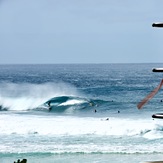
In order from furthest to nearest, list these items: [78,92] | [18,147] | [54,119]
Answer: [78,92] → [54,119] → [18,147]

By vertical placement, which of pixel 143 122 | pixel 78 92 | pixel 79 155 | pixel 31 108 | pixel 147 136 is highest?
pixel 78 92

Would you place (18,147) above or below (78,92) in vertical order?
below

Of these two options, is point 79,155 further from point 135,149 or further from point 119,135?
point 119,135

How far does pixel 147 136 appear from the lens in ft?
113

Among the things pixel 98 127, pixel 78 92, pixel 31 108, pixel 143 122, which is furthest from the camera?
pixel 78 92

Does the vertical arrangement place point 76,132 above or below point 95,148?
above

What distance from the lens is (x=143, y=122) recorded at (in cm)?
4125

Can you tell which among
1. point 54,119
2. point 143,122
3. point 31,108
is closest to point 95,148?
point 143,122

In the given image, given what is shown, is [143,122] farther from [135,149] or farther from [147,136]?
[135,149]

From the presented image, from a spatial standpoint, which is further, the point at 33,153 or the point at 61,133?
the point at 61,133

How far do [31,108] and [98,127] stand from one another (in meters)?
21.2

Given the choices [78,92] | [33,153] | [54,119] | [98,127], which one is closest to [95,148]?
[33,153]

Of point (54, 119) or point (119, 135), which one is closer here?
point (119, 135)

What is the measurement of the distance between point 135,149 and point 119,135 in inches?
249
